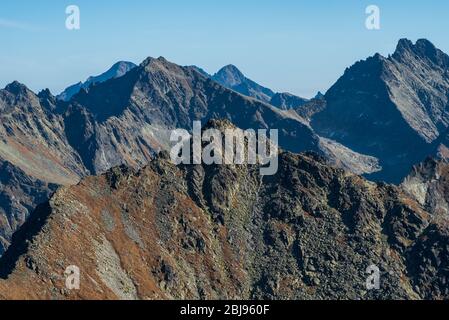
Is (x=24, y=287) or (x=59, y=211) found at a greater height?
(x=59, y=211)
